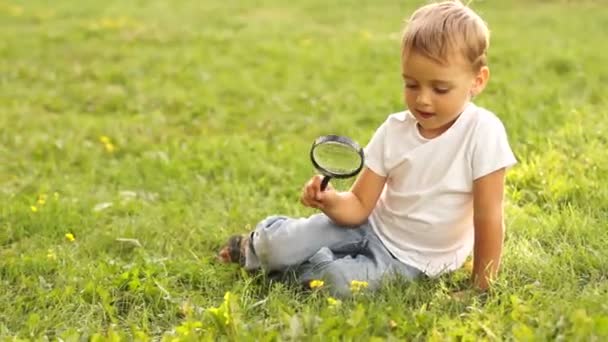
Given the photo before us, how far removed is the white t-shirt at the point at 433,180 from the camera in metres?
3.21

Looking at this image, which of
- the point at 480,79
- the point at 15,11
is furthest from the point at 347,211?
the point at 15,11

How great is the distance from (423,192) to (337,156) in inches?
15.1

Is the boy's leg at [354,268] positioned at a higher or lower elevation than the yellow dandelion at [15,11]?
higher

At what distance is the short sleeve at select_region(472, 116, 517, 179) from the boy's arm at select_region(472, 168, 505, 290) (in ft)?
0.09

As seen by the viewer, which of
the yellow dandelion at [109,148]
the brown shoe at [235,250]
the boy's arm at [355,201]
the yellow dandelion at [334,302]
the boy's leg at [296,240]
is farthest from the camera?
the yellow dandelion at [109,148]

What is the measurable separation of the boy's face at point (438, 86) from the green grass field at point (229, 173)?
652 millimetres

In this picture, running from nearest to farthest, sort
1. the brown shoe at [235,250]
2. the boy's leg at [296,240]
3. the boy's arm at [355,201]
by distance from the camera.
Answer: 1. the boy's arm at [355,201]
2. the boy's leg at [296,240]
3. the brown shoe at [235,250]

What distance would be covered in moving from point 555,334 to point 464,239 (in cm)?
77

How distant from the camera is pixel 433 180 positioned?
3307 mm

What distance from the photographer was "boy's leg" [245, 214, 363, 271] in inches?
138

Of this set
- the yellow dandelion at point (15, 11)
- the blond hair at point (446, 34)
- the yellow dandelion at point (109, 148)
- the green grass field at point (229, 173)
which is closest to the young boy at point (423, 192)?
the blond hair at point (446, 34)

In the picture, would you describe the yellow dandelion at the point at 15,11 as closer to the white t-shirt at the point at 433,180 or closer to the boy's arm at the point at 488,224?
the white t-shirt at the point at 433,180

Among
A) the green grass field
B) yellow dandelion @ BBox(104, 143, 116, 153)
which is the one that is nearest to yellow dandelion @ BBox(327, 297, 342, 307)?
the green grass field

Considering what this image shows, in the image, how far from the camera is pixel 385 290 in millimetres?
3238
